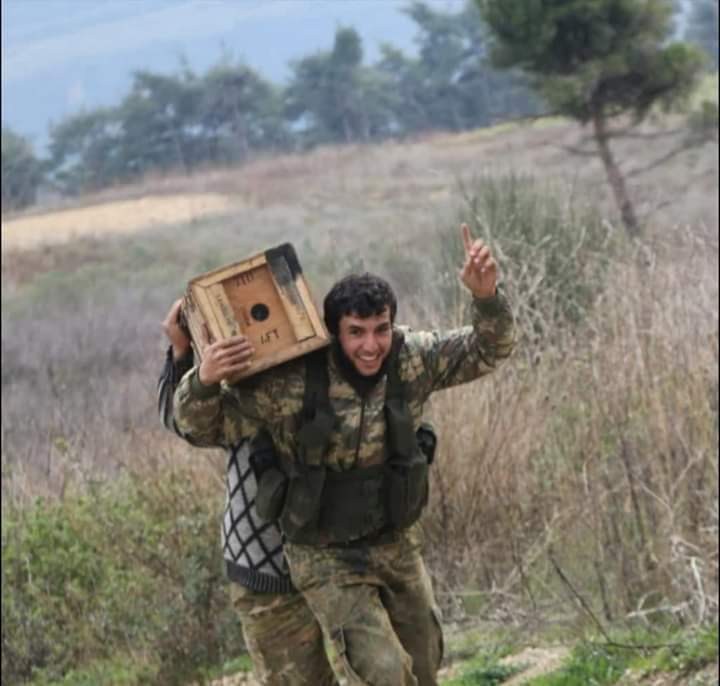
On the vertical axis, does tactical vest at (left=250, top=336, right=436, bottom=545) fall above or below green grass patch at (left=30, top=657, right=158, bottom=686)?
above

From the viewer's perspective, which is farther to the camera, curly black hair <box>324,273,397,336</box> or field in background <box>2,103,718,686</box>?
field in background <box>2,103,718,686</box>

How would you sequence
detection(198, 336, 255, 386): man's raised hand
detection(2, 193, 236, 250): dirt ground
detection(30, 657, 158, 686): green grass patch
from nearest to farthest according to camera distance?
1. detection(198, 336, 255, 386): man's raised hand
2. detection(30, 657, 158, 686): green grass patch
3. detection(2, 193, 236, 250): dirt ground


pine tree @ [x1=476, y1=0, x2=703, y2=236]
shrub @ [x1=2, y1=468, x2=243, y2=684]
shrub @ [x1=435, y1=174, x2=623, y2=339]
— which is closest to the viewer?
shrub @ [x1=2, y1=468, x2=243, y2=684]

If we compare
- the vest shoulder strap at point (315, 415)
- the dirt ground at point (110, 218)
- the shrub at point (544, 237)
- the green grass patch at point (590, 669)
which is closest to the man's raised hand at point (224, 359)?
the vest shoulder strap at point (315, 415)

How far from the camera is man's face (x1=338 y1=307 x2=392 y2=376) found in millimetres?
3688

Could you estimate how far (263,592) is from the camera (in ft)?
13.0

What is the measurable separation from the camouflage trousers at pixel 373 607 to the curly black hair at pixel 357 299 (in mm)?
641

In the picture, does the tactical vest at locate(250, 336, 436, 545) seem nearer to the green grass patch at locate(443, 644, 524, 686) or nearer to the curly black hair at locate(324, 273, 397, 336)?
the curly black hair at locate(324, 273, 397, 336)

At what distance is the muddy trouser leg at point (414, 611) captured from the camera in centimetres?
392

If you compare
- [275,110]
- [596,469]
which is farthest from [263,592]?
[275,110]

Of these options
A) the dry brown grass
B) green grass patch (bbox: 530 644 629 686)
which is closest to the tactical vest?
green grass patch (bbox: 530 644 629 686)

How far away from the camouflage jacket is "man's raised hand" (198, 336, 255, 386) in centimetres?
6

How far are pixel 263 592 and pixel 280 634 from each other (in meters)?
0.14

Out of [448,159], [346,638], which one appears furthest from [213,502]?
[448,159]
